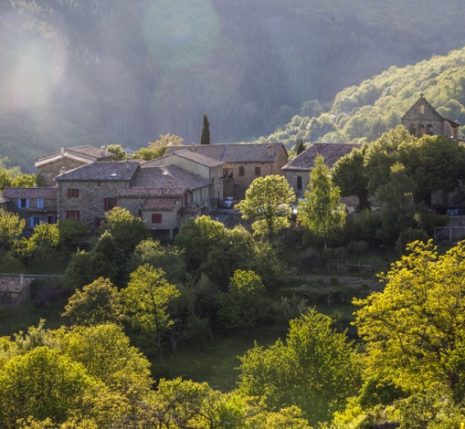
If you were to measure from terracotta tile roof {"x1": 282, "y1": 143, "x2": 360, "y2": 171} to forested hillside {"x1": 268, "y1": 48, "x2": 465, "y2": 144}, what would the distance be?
55117mm

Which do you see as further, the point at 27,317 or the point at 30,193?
the point at 30,193

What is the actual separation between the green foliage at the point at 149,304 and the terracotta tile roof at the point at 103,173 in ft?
51.9

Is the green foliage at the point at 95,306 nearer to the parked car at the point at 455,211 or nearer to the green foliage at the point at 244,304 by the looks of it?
the green foliage at the point at 244,304

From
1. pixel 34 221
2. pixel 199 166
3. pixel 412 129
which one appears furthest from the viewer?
pixel 412 129

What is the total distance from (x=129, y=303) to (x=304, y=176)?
25463mm

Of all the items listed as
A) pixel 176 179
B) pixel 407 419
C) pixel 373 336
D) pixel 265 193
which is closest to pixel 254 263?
pixel 265 193

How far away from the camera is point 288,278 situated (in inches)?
2160

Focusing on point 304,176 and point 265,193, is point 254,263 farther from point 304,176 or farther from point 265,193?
point 304,176

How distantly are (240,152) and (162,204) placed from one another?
1713cm

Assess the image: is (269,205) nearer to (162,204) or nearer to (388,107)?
(162,204)

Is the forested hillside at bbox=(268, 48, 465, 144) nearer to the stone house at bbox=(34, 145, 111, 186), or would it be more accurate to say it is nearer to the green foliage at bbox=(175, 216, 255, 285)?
the stone house at bbox=(34, 145, 111, 186)

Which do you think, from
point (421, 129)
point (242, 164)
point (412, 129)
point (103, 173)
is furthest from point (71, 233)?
point (421, 129)

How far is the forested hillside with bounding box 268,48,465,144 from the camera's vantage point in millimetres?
147125

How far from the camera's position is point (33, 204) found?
66.5 metres
